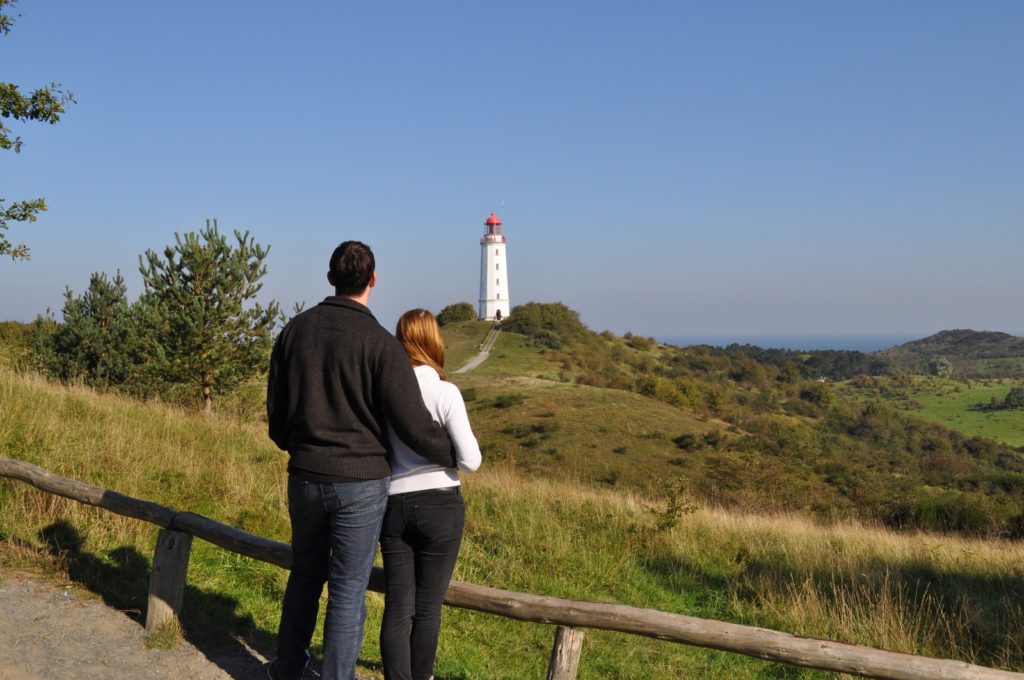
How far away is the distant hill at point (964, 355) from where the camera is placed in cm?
10277

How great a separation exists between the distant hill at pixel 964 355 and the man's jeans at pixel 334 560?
10797 centimetres

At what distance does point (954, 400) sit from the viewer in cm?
7538

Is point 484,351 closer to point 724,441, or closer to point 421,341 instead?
point 724,441

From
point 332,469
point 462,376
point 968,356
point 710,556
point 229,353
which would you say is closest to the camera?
point 332,469

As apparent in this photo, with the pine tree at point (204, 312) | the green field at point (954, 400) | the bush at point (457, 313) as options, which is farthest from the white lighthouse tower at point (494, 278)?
the pine tree at point (204, 312)

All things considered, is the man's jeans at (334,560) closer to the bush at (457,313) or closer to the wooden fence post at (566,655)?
the wooden fence post at (566,655)

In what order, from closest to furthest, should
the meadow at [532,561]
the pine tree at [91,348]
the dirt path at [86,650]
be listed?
the dirt path at [86,650] < the meadow at [532,561] < the pine tree at [91,348]

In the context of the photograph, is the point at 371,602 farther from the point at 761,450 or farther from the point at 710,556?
the point at 761,450

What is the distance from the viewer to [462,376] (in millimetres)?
47625

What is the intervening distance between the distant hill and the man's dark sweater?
108 metres

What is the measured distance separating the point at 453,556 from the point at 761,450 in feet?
109

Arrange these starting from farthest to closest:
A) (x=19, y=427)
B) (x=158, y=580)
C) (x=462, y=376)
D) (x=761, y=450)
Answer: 1. (x=462, y=376)
2. (x=761, y=450)
3. (x=19, y=427)
4. (x=158, y=580)

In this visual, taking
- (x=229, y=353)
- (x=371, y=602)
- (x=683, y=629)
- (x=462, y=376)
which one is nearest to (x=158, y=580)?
(x=371, y=602)

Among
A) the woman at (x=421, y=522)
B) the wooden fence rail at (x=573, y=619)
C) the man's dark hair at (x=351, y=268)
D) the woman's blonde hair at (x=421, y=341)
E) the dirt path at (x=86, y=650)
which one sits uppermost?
the man's dark hair at (x=351, y=268)
